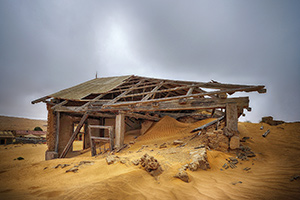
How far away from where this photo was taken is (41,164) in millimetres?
5520

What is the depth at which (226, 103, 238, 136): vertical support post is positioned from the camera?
596 cm

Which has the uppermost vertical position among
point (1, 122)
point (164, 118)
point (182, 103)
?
point (182, 103)

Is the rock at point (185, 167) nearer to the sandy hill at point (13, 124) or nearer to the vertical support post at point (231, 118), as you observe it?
the vertical support post at point (231, 118)

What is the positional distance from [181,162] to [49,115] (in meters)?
9.87

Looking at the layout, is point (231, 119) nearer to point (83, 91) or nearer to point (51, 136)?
point (83, 91)

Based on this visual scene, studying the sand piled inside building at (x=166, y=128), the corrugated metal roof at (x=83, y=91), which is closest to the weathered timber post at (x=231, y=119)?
the sand piled inside building at (x=166, y=128)

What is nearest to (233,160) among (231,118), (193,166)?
(193,166)

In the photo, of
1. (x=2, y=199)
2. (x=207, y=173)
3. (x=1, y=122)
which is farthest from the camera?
(x=1, y=122)

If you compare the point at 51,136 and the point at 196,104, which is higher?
the point at 196,104

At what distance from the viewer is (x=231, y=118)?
6.18m

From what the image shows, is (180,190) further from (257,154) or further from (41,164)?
(41,164)

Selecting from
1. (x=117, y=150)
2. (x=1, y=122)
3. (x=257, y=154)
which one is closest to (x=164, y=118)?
→ (x=117, y=150)

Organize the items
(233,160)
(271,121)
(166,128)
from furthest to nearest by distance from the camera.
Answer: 1. (166,128)
2. (271,121)
3. (233,160)

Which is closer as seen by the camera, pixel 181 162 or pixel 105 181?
pixel 105 181
